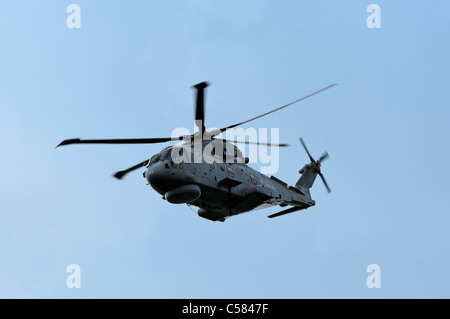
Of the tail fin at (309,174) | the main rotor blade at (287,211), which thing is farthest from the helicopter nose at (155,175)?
the tail fin at (309,174)

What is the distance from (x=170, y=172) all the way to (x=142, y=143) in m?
2.51

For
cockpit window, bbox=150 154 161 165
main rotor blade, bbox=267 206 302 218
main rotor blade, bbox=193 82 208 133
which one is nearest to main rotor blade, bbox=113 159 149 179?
cockpit window, bbox=150 154 161 165

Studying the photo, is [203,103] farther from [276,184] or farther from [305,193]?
[305,193]

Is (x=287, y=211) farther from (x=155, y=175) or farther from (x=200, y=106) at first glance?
(x=155, y=175)

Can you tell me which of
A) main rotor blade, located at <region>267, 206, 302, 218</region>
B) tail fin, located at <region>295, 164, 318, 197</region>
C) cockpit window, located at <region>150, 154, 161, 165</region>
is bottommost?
main rotor blade, located at <region>267, 206, 302, 218</region>

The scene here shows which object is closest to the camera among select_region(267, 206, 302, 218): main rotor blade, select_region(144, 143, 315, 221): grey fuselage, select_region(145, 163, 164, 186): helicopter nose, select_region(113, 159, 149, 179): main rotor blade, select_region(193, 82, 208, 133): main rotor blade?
select_region(145, 163, 164, 186): helicopter nose

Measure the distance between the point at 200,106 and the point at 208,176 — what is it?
3620 millimetres

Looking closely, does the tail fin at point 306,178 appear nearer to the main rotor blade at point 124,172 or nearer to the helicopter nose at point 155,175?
the main rotor blade at point 124,172

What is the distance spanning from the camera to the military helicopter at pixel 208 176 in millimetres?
27188

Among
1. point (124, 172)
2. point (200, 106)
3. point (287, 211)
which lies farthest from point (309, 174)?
point (124, 172)

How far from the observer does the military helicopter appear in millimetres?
27188

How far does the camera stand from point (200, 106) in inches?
1136

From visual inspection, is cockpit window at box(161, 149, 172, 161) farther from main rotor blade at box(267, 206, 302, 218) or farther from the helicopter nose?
main rotor blade at box(267, 206, 302, 218)

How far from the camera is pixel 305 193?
36750 millimetres
